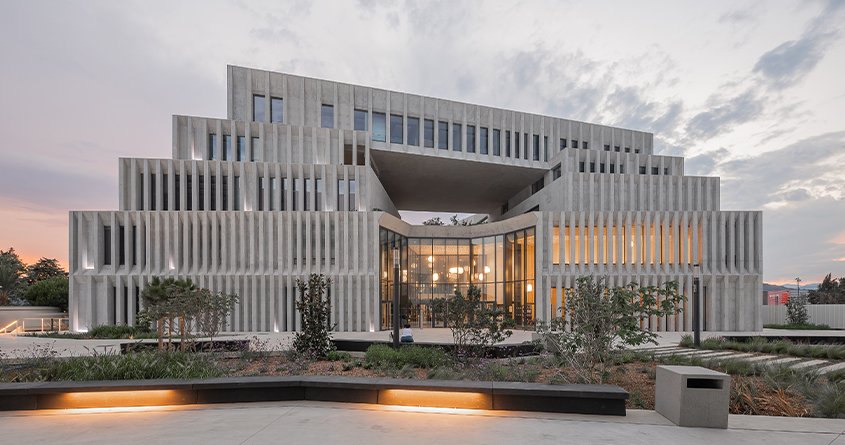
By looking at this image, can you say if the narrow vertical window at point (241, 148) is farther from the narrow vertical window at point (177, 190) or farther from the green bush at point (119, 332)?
the green bush at point (119, 332)

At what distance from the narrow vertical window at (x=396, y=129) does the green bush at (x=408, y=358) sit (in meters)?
21.8

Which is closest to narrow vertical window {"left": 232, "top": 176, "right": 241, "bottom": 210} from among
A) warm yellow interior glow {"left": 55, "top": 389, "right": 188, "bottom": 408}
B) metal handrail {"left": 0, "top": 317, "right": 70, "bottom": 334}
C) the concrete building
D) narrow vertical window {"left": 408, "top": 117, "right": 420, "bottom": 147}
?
the concrete building

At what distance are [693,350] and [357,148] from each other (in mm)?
23373

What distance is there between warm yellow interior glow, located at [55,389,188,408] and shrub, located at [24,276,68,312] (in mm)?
38681

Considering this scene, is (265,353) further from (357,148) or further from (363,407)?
(357,148)

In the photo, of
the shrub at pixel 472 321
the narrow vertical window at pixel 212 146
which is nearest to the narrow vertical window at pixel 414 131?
the narrow vertical window at pixel 212 146

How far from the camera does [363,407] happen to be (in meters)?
6.98

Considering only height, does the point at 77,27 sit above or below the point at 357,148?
above

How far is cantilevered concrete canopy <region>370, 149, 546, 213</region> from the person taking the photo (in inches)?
1303

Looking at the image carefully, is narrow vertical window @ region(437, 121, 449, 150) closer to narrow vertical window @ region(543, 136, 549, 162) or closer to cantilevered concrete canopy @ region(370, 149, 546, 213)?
cantilevered concrete canopy @ region(370, 149, 546, 213)

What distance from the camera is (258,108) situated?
29703mm

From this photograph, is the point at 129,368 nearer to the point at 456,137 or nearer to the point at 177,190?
the point at 177,190

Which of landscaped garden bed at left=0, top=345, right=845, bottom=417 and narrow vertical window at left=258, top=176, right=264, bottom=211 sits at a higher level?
narrow vertical window at left=258, top=176, right=264, bottom=211

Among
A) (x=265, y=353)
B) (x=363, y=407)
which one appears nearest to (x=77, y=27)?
(x=265, y=353)
